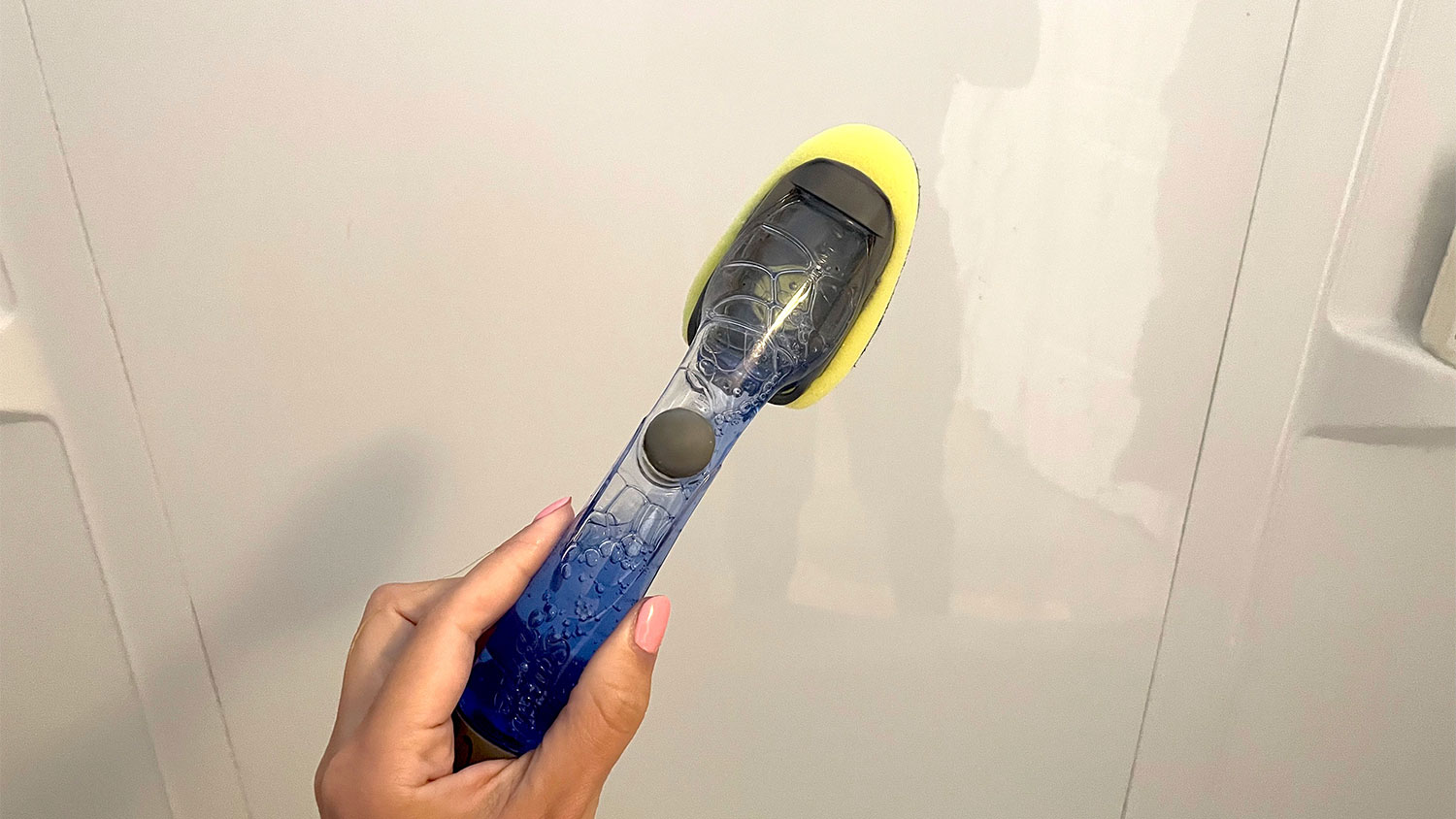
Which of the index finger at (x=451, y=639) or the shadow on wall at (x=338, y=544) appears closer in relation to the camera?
the index finger at (x=451, y=639)

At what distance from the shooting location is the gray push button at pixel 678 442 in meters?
0.42

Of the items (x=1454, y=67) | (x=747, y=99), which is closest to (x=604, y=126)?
(x=747, y=99)

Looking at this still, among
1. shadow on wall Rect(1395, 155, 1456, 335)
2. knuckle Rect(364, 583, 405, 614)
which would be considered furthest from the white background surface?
knuckle Rect(364, 583, 405, 614)

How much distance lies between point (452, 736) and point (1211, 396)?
0.50m

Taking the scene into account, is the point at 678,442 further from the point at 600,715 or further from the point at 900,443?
the point at 900,443

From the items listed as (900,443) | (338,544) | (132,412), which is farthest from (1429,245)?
(132,412)

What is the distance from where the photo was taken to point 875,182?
477 millimetres

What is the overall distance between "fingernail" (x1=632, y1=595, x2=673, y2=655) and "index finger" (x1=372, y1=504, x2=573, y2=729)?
Result: 0.06m

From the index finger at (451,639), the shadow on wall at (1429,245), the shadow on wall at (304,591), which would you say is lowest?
the shadow on wall at (304,591)

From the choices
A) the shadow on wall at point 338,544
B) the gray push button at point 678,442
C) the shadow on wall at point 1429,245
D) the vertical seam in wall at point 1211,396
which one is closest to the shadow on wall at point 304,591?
the shadow on wall at point 338,544

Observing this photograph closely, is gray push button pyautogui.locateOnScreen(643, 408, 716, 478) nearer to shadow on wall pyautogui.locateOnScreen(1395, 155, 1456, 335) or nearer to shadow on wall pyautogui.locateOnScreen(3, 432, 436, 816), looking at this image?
shadow on wall pyautogui.locateOnScreen(3, 432, 436, 816)

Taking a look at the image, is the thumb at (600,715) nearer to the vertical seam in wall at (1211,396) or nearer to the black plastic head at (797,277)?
the black plastic head at (797,277)

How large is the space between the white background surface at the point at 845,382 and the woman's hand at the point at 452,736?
0.22 metres

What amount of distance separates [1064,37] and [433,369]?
0.44 m
